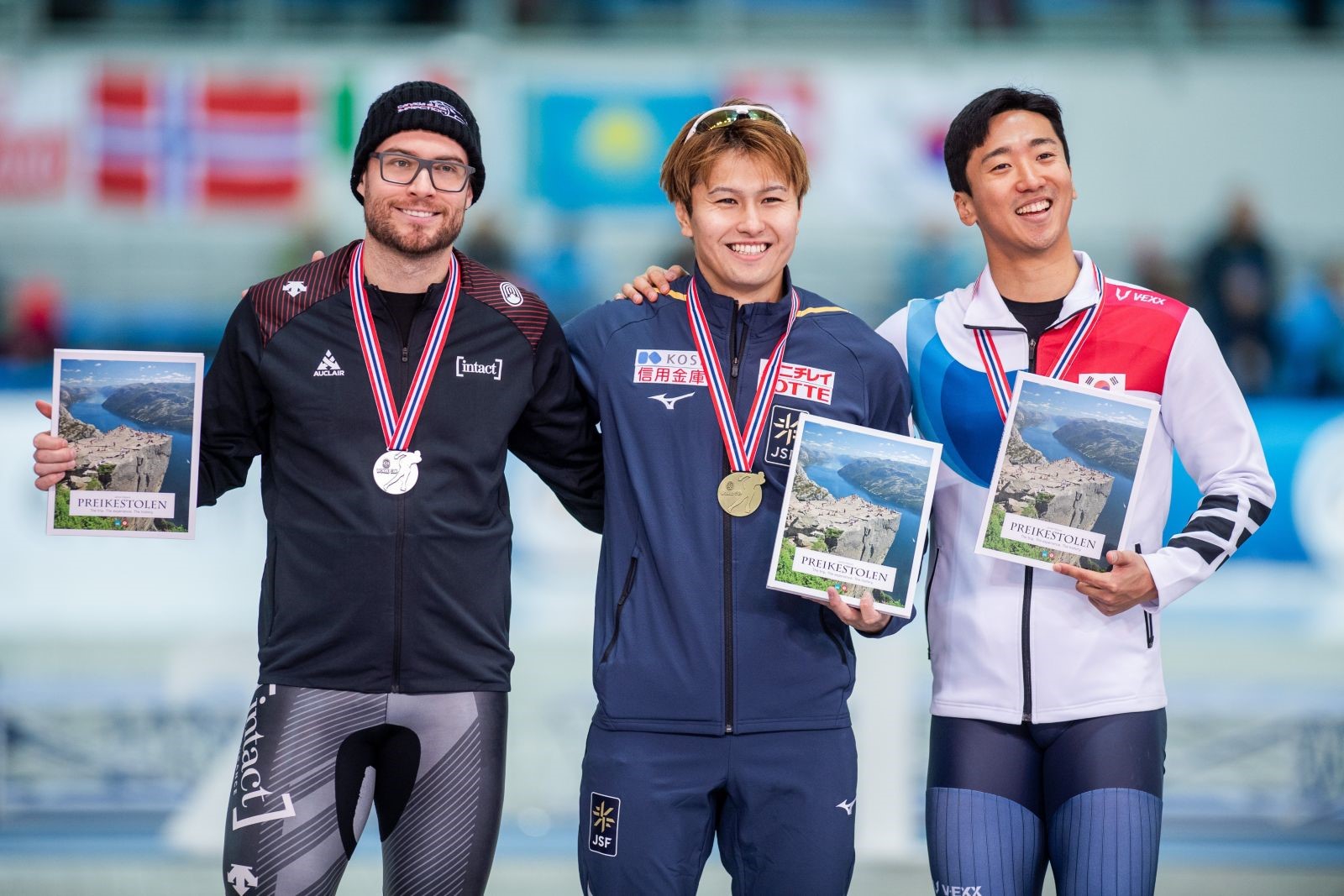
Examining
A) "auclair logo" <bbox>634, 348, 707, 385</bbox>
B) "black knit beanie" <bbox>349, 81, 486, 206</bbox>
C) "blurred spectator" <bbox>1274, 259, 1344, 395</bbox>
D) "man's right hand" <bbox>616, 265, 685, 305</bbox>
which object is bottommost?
"auclair logo" <bbox>634, 348, 707, 385</bbox>

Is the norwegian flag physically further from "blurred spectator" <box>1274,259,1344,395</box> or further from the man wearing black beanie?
the man wearing black beanie

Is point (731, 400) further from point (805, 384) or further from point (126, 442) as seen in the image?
point (126, 442)

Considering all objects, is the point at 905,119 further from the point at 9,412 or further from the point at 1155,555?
the point at 1155,555

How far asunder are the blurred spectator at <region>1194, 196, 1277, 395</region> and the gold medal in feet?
28.7

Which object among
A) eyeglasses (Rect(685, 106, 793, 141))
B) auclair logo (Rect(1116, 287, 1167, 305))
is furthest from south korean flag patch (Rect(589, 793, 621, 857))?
auclair logo (Rect(1116, 287, 1167, 305))

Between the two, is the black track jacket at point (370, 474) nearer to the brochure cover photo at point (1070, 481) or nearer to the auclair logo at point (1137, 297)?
the brochure cover photo at point (1070, 481)

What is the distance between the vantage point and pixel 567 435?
324 centimetres

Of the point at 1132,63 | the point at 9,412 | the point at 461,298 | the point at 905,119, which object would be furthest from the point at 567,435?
the point at 1132,63

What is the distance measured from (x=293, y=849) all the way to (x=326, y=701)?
0.30 m

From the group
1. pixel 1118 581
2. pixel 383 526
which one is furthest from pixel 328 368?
pixel 1118 581

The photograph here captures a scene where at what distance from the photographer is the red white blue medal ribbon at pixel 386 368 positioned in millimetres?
3031

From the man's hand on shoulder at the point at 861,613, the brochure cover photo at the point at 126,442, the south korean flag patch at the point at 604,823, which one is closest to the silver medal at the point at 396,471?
the brochure cover photo at the point at 126,442

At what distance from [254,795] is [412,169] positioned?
133cm

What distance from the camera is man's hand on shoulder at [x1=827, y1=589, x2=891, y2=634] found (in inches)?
114
